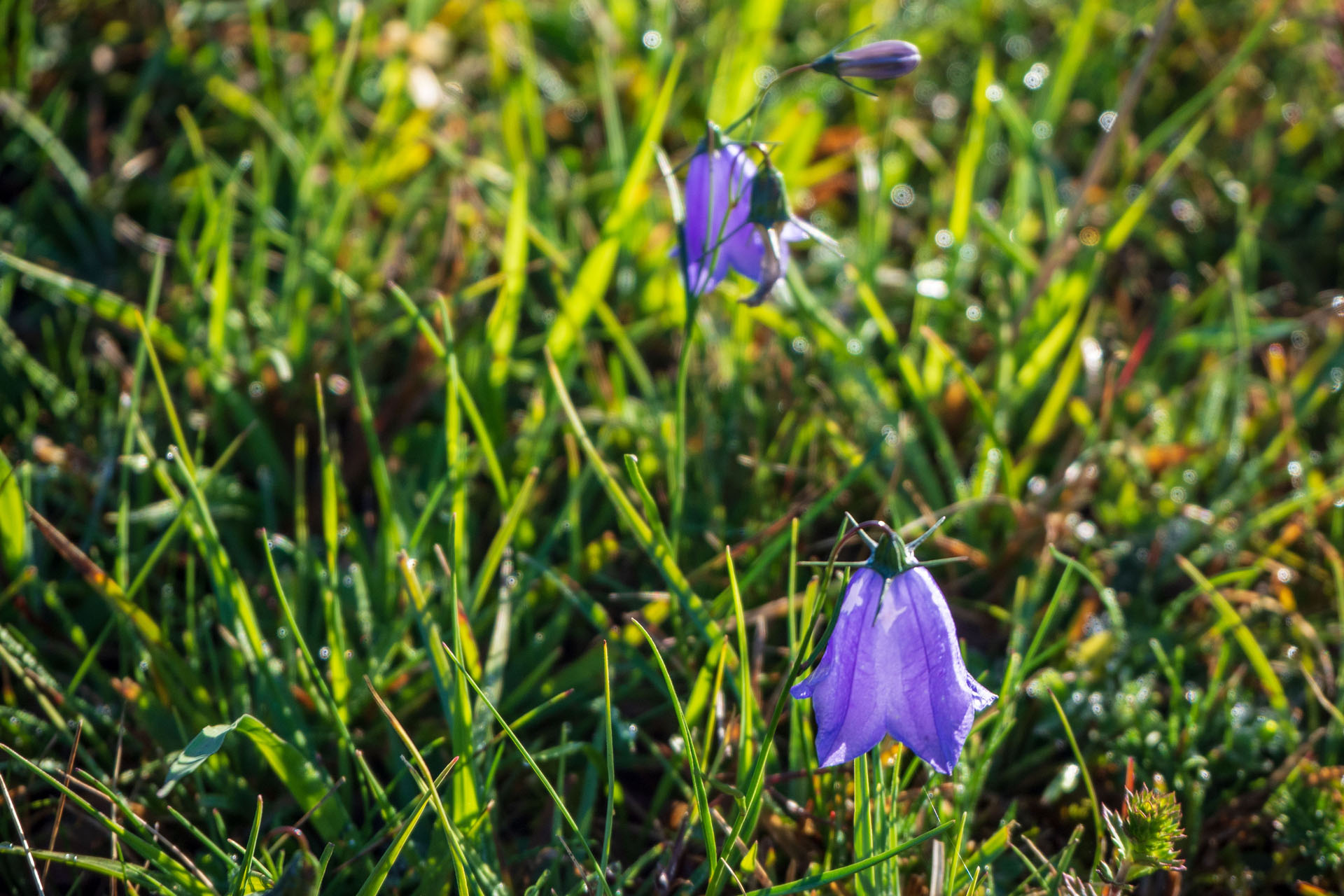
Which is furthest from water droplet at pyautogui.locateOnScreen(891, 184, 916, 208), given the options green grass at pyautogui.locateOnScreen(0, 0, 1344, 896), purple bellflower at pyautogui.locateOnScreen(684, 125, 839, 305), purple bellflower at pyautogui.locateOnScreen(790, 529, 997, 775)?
purple bellflower at pyautogui.locateOnScreen(790, 529, 997, 775)

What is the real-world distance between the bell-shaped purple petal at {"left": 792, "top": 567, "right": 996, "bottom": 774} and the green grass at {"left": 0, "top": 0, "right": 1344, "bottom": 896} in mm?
69

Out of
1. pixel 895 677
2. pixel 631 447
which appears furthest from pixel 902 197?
pixel 895 677

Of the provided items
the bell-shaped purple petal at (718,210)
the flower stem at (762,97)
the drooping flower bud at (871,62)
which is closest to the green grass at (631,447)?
the bell-shaped purple petal at (718,210)

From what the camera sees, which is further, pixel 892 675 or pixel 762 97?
pixel 762 97

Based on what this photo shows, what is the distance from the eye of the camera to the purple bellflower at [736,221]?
154cm

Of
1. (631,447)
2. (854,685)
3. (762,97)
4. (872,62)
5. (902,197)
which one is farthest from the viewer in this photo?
(902,197)

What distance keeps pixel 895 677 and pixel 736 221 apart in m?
0.81

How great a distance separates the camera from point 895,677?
128 centimetres

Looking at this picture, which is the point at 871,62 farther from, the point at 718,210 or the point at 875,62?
the point at 718,210

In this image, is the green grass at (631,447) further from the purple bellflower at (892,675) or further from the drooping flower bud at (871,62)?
the drooping flower bud at (871,62)

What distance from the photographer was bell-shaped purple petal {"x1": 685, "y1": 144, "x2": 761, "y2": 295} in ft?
5.39

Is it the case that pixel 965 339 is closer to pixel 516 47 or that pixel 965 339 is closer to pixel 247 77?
pixel 516 47

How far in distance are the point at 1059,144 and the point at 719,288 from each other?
4.89 feet

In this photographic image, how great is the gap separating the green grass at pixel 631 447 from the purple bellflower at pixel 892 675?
0.07 metres
